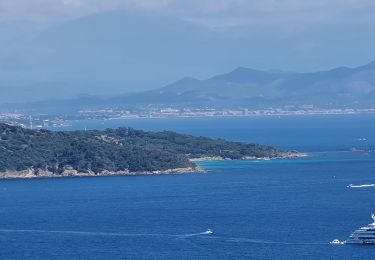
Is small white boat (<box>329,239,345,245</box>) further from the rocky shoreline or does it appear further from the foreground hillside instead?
the rocky shoreline

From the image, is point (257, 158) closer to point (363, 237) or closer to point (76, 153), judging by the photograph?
point (76, 153)

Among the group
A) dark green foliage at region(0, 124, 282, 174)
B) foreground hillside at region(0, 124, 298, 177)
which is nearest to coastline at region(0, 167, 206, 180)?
foreground hillside at region(0, 124, 298, 177)

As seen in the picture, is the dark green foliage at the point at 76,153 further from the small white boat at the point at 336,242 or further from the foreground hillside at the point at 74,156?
the small white boat at the point at 336,242

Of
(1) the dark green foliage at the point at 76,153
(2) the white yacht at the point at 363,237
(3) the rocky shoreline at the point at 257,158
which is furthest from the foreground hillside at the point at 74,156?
(2) the white yacht at the point at 363,237

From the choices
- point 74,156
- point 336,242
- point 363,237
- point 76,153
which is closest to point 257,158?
point 76,153

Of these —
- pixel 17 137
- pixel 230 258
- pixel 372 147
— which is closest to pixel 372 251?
pixel 230 258

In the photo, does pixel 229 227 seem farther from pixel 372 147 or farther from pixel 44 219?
pixel 372 147

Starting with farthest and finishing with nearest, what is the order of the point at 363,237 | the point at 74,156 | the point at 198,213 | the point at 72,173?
the point at 74,156 → the point at 72,173 → the point at 198,213 → the point at 363,237

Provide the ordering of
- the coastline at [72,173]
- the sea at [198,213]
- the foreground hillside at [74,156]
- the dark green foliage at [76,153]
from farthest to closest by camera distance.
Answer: the dark green foliage at [76,153] → the foreground hillside at [74,156] → the coastline at [72,173] → the sea at [198,213]
